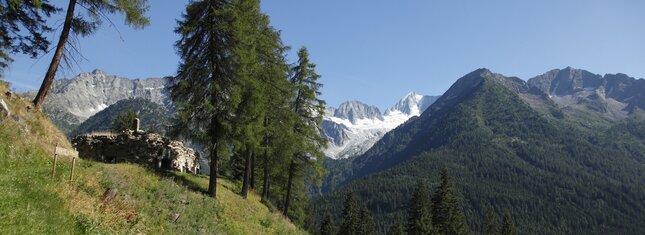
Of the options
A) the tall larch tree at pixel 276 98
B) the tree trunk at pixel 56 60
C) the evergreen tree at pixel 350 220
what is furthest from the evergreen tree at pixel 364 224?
the tree trunk at pixel 56 60

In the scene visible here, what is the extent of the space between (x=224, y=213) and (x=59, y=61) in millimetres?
10508

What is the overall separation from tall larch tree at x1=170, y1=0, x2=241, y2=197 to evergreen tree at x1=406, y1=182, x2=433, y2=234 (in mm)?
41794

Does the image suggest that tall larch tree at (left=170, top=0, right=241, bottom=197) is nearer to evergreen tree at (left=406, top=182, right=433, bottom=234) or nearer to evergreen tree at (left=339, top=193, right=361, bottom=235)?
evergreen tree at (left=406, top=182, right=433, bottom=234)

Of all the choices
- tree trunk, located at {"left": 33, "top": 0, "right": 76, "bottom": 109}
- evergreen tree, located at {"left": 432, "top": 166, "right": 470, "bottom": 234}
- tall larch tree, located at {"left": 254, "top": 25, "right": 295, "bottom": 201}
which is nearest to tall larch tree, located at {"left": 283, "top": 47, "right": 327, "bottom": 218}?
tall larch tree, located at {"left": 254, "top": 25, "right": 295, "bottom": 201}

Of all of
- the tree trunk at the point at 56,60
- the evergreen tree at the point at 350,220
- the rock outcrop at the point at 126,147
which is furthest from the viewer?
the evergreen tree at the point at 350,220

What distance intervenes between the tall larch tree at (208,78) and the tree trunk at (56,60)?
563cm

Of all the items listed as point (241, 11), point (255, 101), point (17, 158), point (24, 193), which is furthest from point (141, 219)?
point (241, 11)

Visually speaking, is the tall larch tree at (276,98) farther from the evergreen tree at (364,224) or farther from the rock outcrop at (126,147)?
the evergreen tree at (364,224)

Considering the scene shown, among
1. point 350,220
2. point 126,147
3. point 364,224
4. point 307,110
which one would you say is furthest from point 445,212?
point 126,147

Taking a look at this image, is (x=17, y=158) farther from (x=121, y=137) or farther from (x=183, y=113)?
(x=121, y=137)

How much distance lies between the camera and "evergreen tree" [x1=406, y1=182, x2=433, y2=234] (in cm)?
6031

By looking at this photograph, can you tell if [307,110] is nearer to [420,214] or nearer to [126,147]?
[126,147]

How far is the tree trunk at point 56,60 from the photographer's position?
815 inches

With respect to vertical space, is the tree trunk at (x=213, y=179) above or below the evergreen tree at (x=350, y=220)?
above
